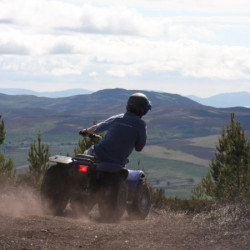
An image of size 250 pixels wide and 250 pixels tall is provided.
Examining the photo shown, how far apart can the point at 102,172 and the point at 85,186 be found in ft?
1.31

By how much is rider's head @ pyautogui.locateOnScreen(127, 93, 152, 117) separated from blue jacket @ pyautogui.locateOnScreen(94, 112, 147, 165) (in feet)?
0.34

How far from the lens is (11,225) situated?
7.43 m

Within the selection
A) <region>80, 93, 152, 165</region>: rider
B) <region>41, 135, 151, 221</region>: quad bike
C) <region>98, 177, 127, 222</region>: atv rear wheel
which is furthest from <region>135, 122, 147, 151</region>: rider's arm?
<region>98, 177, 127, 222</region>: atv rear wheel

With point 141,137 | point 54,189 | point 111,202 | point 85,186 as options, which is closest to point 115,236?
point 111,202

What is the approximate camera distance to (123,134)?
973cm

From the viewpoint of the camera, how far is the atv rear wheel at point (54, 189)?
972 cm

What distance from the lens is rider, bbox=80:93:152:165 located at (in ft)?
31.8

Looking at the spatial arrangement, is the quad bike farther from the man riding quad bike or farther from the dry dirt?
the dry dirt

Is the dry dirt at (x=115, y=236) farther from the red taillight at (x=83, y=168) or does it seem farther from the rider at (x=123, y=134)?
the rider at (x=123, y=134)

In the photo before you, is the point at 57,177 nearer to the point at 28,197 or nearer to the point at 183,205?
the point at 28,197

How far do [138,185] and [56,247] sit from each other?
4.37 metres

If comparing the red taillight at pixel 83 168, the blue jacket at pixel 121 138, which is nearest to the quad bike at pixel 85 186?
the red taillight at pixel 83 168

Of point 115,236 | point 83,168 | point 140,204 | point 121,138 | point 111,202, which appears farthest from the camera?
point 140,204

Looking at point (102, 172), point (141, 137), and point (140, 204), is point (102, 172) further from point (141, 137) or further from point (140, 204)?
point (140, 204)
